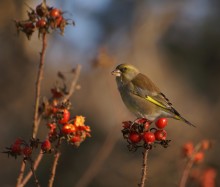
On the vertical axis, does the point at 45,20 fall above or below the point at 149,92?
below

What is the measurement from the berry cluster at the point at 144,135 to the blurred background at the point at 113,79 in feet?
5.60

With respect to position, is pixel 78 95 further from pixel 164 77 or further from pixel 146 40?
pixel 164 77

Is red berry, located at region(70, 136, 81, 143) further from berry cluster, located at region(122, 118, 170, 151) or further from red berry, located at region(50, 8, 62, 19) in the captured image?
red berry, located at region(50, 8, 62, 19)

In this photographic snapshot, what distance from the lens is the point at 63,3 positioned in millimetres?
10367

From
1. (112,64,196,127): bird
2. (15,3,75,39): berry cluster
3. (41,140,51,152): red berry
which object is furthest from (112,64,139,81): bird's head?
(41,140,51,152): red berry

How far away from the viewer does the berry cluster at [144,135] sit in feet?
9.71

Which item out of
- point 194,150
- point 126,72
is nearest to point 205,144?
point 194,150

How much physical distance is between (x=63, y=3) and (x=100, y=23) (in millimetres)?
3793

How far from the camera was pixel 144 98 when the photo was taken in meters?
4.99

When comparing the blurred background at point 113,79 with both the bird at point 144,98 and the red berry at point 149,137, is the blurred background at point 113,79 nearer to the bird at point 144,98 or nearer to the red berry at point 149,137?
the bird at point 144,98

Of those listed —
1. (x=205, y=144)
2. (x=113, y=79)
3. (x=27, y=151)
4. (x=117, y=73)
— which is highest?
(x=113, y=79)

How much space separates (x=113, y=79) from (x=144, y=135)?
7756 millimetres

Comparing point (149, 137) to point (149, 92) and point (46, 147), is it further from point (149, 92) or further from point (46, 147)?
point (149, 92)

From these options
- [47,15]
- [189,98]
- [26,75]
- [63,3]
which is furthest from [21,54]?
[47,15]
